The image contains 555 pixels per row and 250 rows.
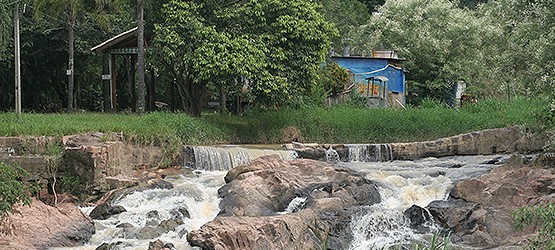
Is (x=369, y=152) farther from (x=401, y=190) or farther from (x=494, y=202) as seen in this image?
(x=494, y=202)

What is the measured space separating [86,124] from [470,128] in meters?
11.8

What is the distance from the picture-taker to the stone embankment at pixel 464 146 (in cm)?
2094

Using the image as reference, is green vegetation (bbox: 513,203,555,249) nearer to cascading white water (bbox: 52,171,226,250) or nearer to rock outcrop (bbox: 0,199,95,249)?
cascading white water (bbox: 52,171,226,250)

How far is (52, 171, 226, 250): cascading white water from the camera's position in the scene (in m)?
13.6

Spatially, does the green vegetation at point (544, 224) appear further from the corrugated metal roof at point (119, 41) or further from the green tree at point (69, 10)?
the green tree at point (69, 10)

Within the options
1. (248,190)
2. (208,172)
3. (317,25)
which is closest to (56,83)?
(317,25)

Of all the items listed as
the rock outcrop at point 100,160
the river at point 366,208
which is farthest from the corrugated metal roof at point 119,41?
the rock outcrop at point 100,160

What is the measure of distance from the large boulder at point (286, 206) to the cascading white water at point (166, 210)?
399mm

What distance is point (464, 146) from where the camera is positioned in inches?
858

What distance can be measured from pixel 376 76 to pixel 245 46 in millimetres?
9972

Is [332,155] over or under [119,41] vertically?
under

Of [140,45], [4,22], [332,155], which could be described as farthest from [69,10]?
[332,155]

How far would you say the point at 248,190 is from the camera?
591 inches

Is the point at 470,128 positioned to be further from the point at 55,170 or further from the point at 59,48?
the point at 59,48
